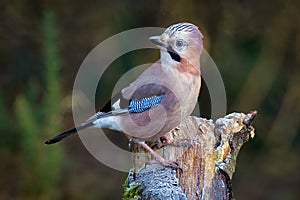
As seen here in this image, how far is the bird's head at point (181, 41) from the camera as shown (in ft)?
15.6

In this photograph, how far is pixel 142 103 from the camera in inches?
199

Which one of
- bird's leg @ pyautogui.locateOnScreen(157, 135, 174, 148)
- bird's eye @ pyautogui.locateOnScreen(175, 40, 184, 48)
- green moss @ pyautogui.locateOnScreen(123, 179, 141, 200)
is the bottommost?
green moss @ pyautogui.locateOnScreen(123, 179, 141, 200)

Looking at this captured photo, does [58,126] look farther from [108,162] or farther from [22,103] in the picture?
[108,162]

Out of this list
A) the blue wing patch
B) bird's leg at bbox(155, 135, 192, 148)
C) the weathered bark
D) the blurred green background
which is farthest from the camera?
the blurred green background

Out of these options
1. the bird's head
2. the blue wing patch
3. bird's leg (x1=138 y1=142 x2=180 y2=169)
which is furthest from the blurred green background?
bird's leg (x1=138 y1=142 x2=180 y2=169)

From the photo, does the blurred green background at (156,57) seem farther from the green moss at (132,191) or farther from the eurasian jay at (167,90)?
the green moss at (132,191)

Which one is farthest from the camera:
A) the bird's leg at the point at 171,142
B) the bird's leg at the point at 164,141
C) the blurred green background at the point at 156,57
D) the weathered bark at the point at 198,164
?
the blurred green background at the point at 156,57

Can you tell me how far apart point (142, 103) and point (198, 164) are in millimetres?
1015

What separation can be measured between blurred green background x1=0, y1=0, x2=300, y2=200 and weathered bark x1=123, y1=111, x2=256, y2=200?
10.2 feet

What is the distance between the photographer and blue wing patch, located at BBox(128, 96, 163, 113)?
500 cm

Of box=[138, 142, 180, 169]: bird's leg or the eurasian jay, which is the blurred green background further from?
box=[138, 142, 180, 169]: bird's leg

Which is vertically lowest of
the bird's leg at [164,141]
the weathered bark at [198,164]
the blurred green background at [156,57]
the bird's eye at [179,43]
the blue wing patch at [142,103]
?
the weathered bark at [198,164]

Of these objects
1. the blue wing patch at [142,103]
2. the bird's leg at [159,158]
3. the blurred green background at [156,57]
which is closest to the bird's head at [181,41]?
the blue wing patch at [142,103]

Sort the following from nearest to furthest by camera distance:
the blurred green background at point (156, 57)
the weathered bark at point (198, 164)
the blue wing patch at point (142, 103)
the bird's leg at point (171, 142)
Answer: the weathered bark at point (198, 164)
the bird's leg at point (171, 142)
the blue wing patch at point (142, 103)
the blurred green background at point (156, 57)
